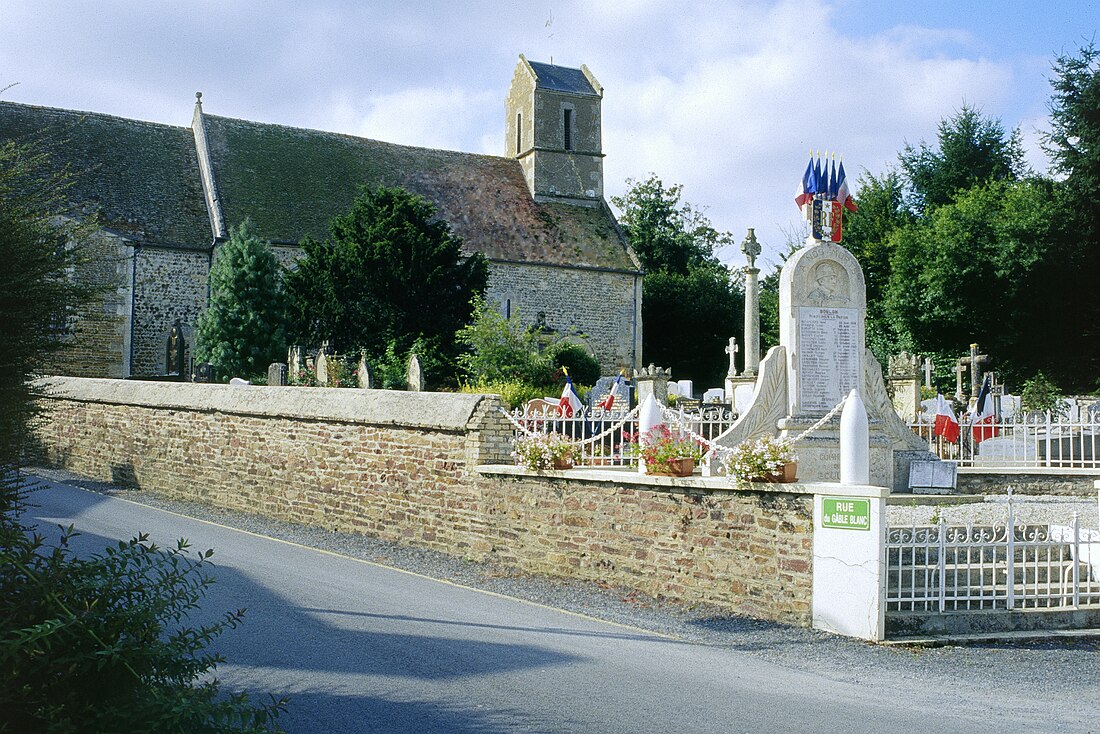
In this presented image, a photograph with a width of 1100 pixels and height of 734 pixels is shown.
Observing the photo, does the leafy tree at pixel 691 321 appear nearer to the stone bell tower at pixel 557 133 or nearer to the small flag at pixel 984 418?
the stone bell tower at pixel 557 133

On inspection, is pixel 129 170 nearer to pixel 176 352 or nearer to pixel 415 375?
pixel 176 352

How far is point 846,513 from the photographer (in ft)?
26.7

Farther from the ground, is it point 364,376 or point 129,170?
point 129,170

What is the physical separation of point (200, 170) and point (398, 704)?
108 ft

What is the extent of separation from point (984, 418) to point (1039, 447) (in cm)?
257

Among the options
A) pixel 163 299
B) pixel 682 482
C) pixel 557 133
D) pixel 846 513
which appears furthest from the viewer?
pixel 557 133

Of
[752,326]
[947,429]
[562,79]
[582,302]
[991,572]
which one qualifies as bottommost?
[991,572]

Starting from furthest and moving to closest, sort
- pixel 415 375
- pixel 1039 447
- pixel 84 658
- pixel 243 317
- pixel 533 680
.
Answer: pixel 243 317, pixel 415 375, pixel 1039 447, pixel 533 680, pixel 84 658

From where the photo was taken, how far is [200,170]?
35.1 metres

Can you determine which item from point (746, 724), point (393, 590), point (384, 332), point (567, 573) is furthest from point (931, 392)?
point (746, 724)

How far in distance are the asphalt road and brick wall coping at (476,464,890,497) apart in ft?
4.83

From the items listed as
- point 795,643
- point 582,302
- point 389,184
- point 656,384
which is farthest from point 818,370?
point 389,184

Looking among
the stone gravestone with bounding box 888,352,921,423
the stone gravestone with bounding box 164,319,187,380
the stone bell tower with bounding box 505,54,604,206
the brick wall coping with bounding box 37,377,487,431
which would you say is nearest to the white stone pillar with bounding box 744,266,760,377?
the stone gravestone with bounding box 888,352,921,423

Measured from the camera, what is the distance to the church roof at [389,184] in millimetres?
34781
